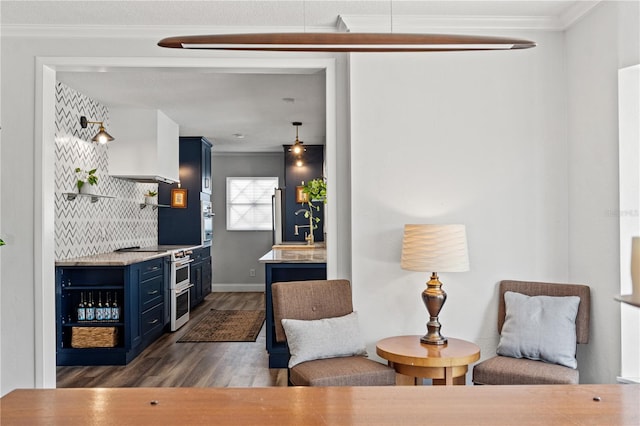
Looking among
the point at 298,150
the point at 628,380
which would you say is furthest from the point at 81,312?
the point at 628,380

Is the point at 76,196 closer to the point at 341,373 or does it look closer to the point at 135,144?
the point at 135,144

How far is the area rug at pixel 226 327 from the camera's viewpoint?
5.88 meters

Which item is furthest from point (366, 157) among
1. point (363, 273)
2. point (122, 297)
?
point (122, 297)

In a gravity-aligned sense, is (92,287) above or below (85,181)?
below

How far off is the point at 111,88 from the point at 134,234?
2.22m

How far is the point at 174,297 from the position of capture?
6.19m

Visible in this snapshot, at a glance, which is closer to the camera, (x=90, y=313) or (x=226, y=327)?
(x=90, y=313)

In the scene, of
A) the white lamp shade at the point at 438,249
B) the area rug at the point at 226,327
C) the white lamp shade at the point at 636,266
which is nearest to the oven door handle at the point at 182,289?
the area rug at the point at 226,327

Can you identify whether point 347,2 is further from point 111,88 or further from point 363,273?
point 111,88

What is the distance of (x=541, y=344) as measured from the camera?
3152 millimetres

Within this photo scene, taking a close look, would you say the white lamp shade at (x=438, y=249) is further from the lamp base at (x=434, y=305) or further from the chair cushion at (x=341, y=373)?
the chair cushion at (x=341, y=373)

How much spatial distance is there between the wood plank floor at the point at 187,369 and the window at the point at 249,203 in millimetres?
4156

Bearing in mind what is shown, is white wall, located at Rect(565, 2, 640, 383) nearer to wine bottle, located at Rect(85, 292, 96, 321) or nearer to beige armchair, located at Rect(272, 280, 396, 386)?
beige armchair, located at Rect(272, 280, 396, 386)

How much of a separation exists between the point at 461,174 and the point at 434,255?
0.72 m
